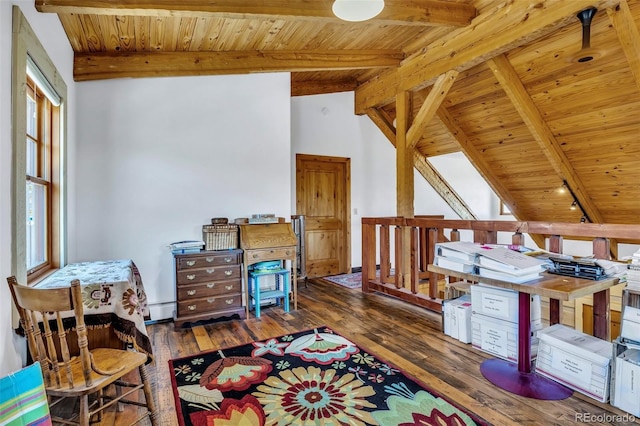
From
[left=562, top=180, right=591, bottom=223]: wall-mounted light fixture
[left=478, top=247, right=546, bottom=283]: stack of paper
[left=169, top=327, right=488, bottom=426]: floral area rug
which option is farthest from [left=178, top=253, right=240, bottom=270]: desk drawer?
[left=562, top=180, right=591, bottom=223]: wall-mounted light fixture

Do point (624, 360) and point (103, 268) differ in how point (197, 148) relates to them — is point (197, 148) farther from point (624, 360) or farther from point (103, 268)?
point (624, 360)

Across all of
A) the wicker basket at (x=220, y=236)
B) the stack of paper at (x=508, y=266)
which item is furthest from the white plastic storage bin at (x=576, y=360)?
the wicker basket at (x=220, y=236)

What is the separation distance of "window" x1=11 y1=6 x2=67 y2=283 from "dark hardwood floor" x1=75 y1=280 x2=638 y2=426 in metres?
1.08

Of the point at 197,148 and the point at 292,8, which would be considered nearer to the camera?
the point at 292,8

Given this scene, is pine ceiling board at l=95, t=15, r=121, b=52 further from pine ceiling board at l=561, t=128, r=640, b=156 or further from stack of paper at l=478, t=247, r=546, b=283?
pine ceiling board at l=561, t=128, r=640, b=156

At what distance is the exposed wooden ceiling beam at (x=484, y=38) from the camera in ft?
9.20

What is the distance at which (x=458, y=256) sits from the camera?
82.9 inches

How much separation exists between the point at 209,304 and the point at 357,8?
2829 mm

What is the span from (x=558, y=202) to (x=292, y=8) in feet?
17.0

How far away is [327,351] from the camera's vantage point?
2646 millimetres

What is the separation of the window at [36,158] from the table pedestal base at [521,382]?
2.83 meters

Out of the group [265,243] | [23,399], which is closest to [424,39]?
[265,243]

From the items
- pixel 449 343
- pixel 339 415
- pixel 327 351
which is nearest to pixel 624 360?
pixel 449 343

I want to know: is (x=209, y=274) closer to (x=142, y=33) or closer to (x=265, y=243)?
(x=265, y=243)
